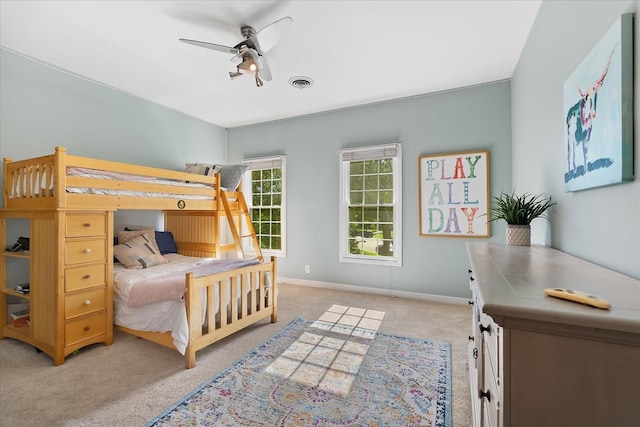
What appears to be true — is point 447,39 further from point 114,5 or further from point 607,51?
point 114,5

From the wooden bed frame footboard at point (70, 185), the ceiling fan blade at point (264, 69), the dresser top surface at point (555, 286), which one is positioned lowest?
the dresser top surface at point (555, 286)

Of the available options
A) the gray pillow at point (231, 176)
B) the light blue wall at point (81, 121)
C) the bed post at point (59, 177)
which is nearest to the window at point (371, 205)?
the gray pillow at point (231, 176)

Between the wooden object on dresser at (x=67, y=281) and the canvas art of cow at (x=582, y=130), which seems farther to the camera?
the wooden object on dresser at (x=67, y=281)

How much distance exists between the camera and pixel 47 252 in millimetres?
2277

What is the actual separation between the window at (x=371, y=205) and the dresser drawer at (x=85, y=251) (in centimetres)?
276

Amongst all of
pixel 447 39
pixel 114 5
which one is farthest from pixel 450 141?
pixel 114 5

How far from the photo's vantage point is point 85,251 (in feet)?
7.68

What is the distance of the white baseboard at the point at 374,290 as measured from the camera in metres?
3.49

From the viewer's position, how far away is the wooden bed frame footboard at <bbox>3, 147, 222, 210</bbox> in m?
2.19

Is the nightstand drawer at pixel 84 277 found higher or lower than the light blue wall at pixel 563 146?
lower

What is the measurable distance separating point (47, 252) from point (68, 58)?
1.94m

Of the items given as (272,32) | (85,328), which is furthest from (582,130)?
(85,328)

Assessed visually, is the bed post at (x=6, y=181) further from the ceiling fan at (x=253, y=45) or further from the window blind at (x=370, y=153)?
the window blind at (x=370, y=153)

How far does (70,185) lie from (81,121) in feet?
4.80
